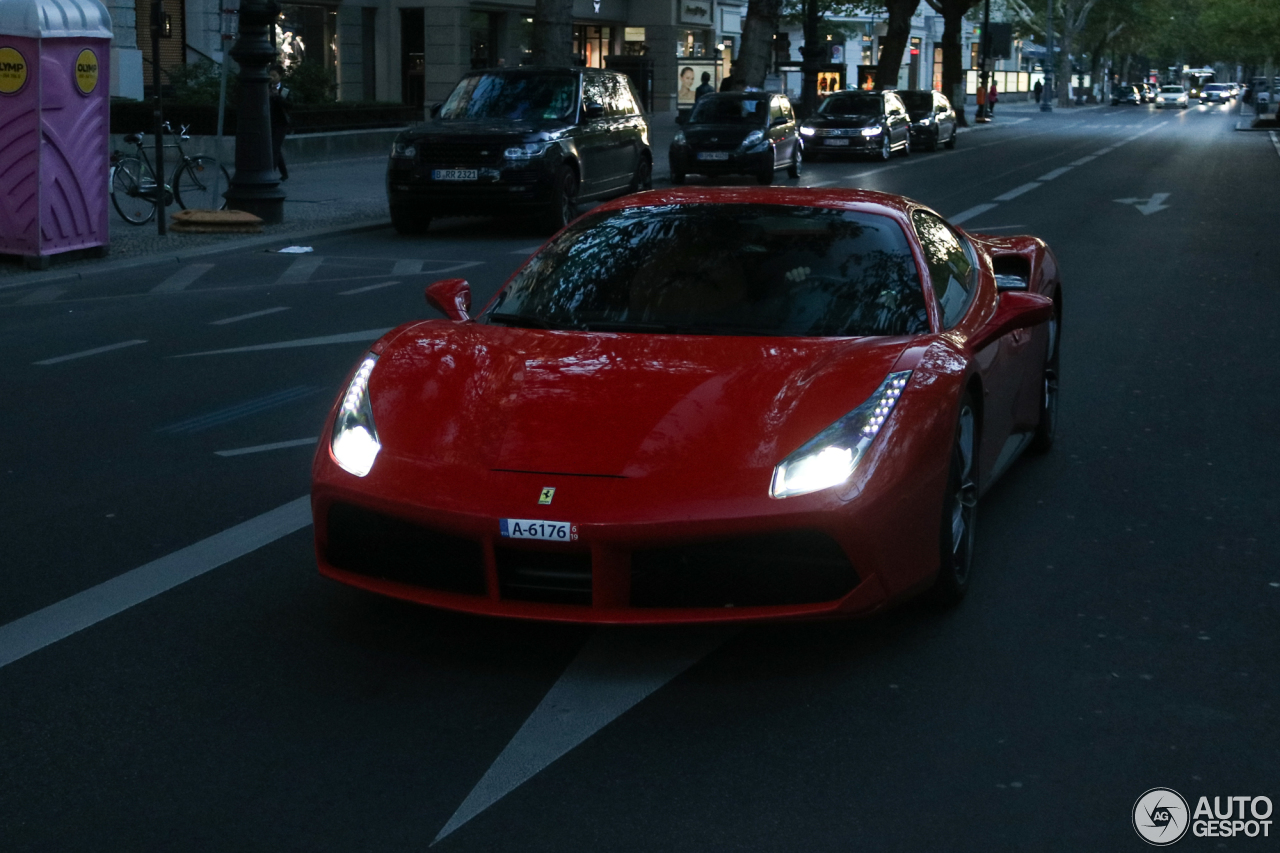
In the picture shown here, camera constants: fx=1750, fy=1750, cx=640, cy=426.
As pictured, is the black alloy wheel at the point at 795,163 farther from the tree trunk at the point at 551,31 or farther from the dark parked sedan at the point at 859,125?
the dark parked sedan at the point at 859,125

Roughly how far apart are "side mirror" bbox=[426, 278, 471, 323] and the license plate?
4.91 ft

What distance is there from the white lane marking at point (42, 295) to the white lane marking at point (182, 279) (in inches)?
29.0

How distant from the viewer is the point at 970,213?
2148 cm

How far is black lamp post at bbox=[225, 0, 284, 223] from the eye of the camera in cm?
1936

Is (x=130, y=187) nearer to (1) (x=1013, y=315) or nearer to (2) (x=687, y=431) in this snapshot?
(1) (x=1013, y=315)

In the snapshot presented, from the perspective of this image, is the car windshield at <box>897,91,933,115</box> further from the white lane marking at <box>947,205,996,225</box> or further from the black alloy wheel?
the white lane marking at <box>947,205,996,225</box>

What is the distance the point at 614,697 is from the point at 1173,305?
951cm

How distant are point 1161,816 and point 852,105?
1401 inches

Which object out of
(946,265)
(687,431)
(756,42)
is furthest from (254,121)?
(756,42)

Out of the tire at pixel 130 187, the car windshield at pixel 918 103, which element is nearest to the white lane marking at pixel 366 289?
the tire at pixel 130 187

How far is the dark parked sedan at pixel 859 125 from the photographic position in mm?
36562

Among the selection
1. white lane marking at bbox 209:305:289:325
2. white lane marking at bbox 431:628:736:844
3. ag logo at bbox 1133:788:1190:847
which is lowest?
white lane marking at bbox 209:305:289:325

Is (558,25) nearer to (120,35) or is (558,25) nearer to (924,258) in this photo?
(120,35)

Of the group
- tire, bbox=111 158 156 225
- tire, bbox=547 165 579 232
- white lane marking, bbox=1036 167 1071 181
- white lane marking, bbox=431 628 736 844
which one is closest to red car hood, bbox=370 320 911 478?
white lane marking, bbox=431 628 736 844
